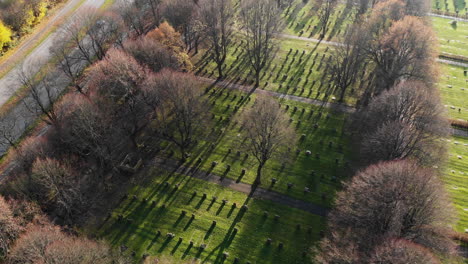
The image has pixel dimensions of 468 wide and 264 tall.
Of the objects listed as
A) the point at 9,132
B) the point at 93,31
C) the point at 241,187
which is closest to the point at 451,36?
the point at 241,187

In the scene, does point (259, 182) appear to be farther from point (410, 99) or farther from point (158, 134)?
point (410, 99)

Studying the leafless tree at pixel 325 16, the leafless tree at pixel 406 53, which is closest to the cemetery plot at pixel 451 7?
the leafless tree at pixel 325 16

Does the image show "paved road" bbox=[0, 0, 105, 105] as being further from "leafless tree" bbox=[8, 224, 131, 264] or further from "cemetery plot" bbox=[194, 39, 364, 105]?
"leafless tree" bbox=[8, 224, 131, 264]

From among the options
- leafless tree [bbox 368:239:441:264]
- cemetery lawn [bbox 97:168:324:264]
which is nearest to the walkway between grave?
cemetery lawn [bbox 97:168:324:264]

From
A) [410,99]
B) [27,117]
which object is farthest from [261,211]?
[27,117]

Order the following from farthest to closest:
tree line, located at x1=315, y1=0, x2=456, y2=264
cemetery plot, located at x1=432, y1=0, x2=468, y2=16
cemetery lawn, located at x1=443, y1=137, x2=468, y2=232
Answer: cemetery plot, located at x1=432, y1=0, x2=468, y2=16, cemetery lawn, located at x1=443, y1=137, x2=468, y2=232, tree line, located at x1=315, y1=0, x2=456, y2=264

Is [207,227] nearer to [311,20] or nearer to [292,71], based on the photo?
[292,71]

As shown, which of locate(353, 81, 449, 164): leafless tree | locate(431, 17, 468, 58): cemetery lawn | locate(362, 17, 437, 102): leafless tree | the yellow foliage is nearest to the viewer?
locate(353, 81, 449, 164): leafless tree
